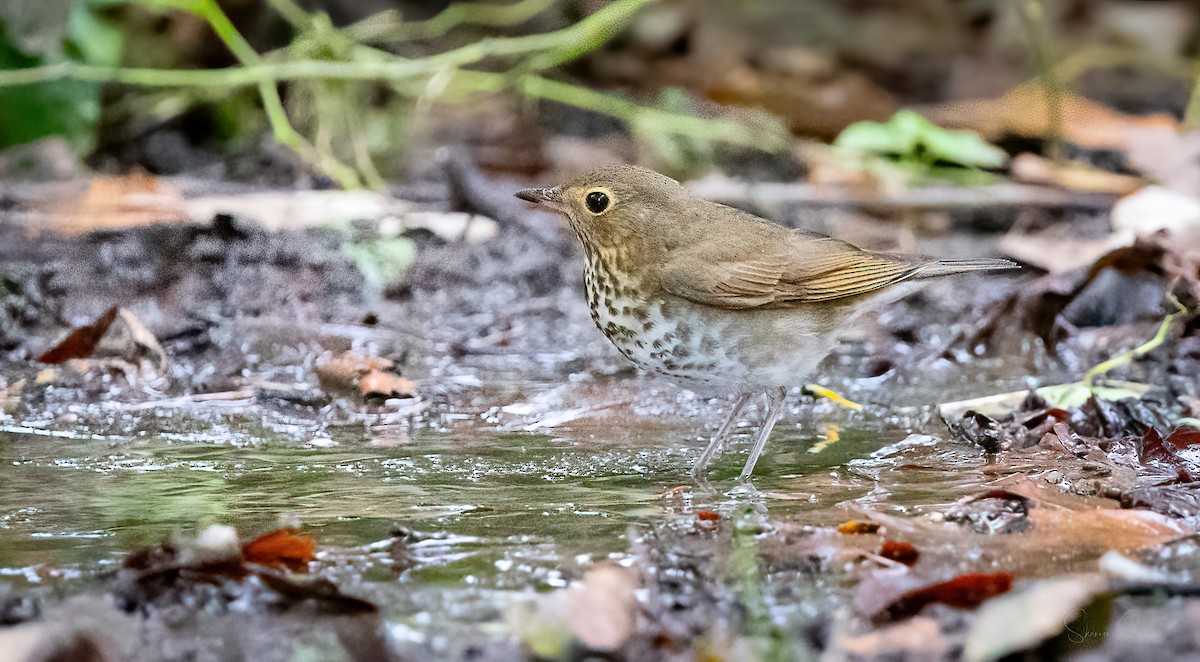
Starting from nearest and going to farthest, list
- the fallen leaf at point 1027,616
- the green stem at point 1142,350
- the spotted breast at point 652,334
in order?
the fallen leaf at point 1027,616, the spotted breast at point 652,334, the green stem at point 1142,350

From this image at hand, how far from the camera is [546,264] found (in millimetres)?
6316

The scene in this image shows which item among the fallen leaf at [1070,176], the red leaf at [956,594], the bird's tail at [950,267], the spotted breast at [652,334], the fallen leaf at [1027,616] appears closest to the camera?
the fallen leaf at [1027,616]

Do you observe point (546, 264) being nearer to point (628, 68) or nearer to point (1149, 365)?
point (1149, 365)

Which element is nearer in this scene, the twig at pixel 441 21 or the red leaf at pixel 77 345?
the red leaf at pixel 77 345

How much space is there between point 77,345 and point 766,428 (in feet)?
8.33

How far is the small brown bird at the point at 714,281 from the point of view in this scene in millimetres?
3775

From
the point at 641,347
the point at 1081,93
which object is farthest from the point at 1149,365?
the point at 1081,93

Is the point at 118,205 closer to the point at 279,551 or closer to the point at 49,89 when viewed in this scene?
the point at 49,89

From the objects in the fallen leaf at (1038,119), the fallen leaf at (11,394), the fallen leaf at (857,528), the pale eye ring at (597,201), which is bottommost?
the fallen leaf at (857,528)

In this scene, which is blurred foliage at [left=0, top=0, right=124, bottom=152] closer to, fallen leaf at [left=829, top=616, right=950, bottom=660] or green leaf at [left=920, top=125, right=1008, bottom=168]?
green leaf at [left=920, top=125, right=1008, bottom=168]

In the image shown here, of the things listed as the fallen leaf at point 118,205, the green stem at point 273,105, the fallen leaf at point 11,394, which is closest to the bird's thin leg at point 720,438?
the fallen leaf at point 11,394

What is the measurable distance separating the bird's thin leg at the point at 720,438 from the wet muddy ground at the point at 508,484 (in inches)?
1.9

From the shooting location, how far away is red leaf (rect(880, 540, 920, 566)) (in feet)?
8.76

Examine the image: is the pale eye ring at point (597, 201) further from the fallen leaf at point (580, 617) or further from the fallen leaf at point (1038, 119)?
the fallen leaf at point (1038, 119)
